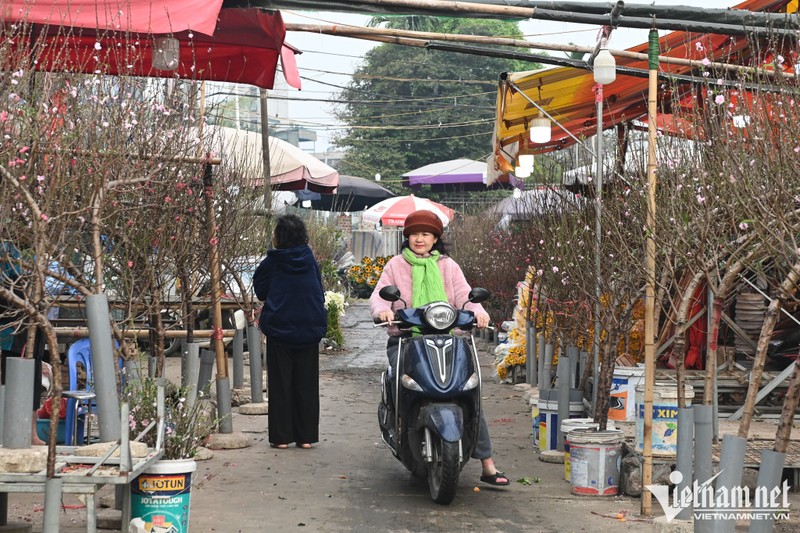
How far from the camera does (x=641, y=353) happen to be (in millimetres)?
11344

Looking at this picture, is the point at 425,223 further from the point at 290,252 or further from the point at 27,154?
the point at 27,154

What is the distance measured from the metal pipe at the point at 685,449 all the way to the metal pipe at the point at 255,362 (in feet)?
A: 19.0

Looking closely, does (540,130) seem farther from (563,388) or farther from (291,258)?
(563,388)

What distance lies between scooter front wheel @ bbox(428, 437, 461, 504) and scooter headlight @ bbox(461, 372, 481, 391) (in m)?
0.37

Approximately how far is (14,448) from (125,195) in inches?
105

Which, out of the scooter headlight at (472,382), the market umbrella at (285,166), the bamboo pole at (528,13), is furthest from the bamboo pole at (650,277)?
the market umbrella at (285,166)

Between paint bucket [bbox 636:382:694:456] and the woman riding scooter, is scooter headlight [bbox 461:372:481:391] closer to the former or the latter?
the woman riding scooter

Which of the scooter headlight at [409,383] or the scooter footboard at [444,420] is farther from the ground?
the scooter headlight at [409,383]

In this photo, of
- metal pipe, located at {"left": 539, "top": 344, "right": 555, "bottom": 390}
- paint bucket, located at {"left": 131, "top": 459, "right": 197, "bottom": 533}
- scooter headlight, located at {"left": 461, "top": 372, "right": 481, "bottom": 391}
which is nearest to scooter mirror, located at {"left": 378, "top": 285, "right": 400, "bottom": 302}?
scooter headlight, located at {"left": 461, "top": 372, "right": 481, "bottom": 391}

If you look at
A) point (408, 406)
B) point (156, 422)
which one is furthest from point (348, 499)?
point (156, 422)

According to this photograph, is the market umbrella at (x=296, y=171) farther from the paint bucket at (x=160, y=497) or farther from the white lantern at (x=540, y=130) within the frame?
the paint bucket at (x=160, y=497)

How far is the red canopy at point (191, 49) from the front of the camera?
21.5 ft

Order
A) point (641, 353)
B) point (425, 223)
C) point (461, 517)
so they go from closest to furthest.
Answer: point (461, 517) → point (425, 223) → point (641, 353)

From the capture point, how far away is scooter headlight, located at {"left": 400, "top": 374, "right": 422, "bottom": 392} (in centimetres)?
718
